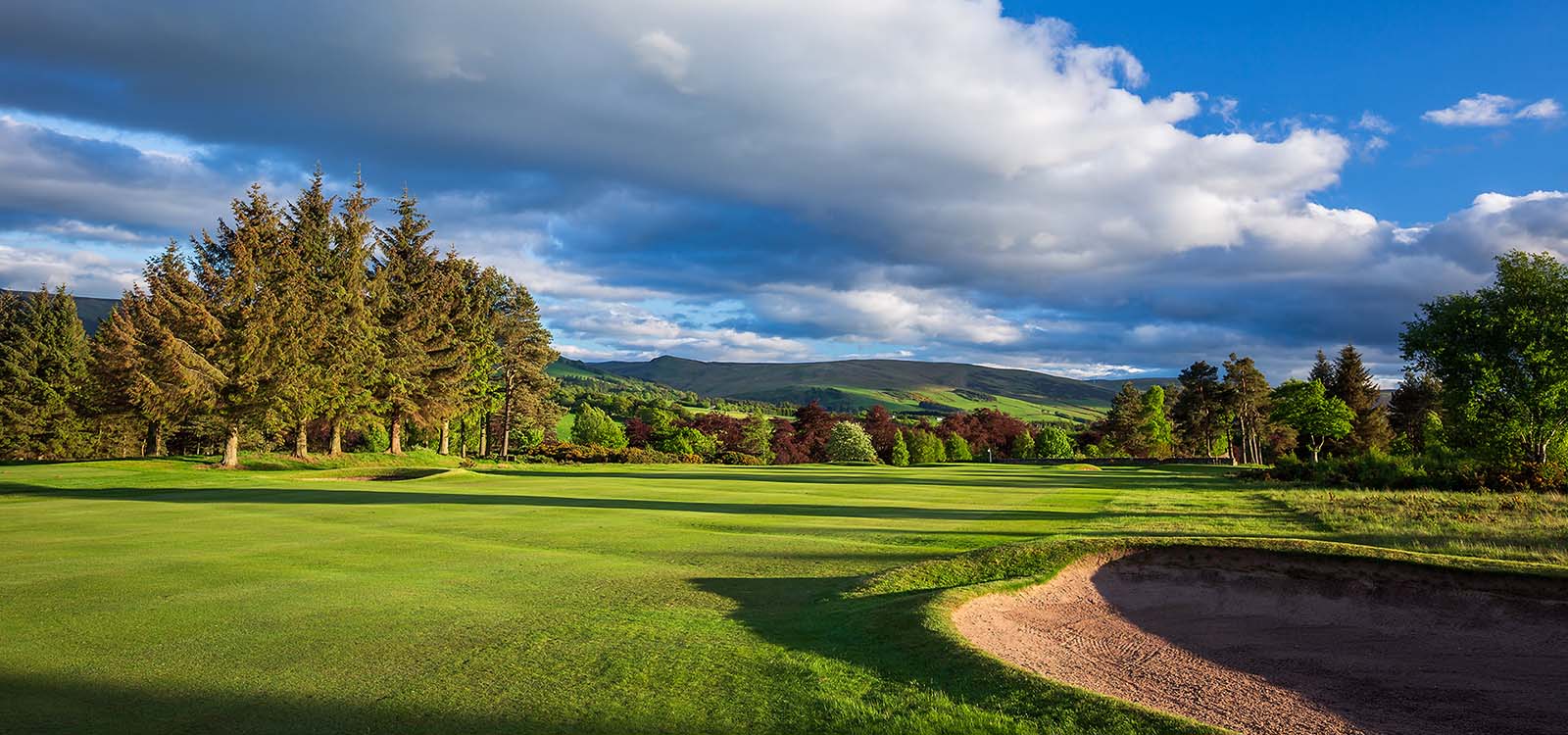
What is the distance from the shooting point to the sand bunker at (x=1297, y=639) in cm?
624

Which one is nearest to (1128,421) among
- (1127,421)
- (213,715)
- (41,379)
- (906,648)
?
(1127,421)

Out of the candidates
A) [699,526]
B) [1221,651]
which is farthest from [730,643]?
[699,526]

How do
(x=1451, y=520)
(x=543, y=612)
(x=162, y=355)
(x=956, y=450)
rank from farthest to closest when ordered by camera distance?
(x=956, y=450)
(x=162, y=355)
(x=1451, y=520)
(x=543, y=612)

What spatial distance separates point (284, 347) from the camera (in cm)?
3772

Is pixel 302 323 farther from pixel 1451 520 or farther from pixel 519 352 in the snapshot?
pixel 1451 520

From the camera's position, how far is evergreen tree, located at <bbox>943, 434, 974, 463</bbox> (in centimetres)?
10206

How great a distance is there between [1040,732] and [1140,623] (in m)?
5.30

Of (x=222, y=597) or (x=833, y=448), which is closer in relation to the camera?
(x=222, y=597)

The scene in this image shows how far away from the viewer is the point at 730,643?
23.5ft

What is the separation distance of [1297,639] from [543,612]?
867 centimetres

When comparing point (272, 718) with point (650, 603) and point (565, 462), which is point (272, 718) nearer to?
point (650, 603)

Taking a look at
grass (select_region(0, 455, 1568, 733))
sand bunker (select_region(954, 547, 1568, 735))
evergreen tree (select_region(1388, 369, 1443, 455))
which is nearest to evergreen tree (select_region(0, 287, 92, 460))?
grass (select_region(0, 455, 1568, 733))

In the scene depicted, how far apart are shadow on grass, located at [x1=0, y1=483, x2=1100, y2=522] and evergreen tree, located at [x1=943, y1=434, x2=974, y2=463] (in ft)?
267

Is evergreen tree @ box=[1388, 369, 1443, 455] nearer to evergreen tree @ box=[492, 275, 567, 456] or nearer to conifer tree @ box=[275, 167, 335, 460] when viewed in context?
evergreen tree @ box=[492, 275, 567, 456]
